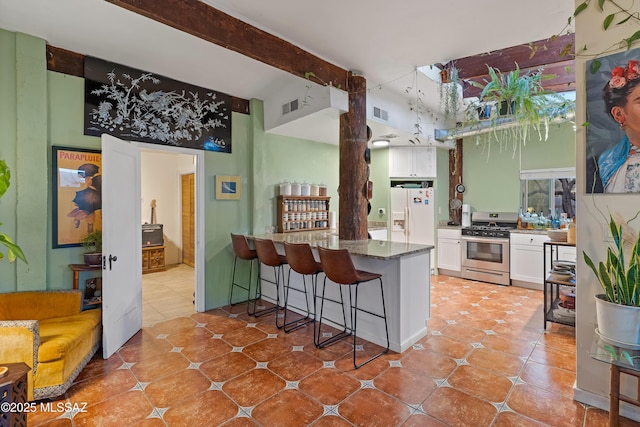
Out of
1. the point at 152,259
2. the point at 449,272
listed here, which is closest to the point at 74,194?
the point at 152,259

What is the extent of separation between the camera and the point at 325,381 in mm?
2408

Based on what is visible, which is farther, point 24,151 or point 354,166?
point 354,166

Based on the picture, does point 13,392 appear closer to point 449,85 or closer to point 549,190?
point 449,85

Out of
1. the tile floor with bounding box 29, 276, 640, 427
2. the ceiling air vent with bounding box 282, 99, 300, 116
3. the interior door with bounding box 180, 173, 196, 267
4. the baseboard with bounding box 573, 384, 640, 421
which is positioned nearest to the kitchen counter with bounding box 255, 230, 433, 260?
the tile floor with bounding box 29, 276, 640, 427

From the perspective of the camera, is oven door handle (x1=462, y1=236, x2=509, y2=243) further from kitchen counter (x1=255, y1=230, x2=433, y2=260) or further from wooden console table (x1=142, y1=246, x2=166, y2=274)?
wooden console table (x1=142, y1=246, x2=166, y2=274)

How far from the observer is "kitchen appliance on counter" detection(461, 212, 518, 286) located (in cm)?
511

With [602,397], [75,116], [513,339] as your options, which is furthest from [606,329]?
[75,116]

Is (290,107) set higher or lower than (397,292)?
higher

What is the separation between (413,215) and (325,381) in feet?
13.7

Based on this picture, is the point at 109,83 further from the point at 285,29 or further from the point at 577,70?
the point at 577,70

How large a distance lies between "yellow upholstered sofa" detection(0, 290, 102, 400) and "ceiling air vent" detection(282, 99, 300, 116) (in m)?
3.00

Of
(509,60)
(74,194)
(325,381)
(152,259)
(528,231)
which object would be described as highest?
(509,60)

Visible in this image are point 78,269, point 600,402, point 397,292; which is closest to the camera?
point 600,402

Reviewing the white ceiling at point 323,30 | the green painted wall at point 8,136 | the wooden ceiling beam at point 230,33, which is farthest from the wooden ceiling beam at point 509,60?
the green painted wall at point 8,136
